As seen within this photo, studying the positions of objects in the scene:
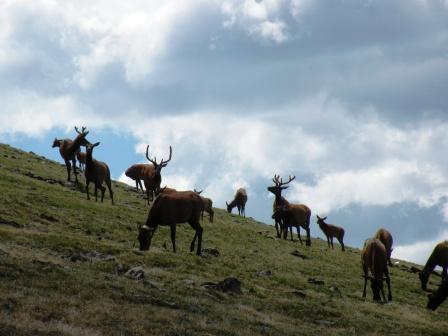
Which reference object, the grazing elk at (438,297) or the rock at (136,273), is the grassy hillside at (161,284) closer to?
the rock at (136,273)

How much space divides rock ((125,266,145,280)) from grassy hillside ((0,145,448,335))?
0.15ft

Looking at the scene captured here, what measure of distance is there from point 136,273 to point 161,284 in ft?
2.80

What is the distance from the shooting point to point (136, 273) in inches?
668

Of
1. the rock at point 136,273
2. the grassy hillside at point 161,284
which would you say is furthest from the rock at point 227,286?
the rock at point 136,273

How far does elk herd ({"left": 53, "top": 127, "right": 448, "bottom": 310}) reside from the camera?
2277 centimetres

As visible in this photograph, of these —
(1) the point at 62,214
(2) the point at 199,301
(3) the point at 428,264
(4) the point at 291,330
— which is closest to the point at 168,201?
(1) the point at 62,214

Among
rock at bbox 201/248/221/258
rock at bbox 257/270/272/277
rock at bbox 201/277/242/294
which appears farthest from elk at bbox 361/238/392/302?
rock at bbox 201/277/242/294

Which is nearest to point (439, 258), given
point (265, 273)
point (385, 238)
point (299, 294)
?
point (385, 238)

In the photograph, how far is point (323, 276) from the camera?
26.2 meters

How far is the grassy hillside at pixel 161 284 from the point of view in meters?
12.1

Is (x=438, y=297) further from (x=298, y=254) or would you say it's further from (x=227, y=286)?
(x=298, y=254)

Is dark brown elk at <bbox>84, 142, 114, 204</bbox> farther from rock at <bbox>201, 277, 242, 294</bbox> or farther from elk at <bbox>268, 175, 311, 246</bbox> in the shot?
rock at <bbox>201, 277, 242, 294</bbox>

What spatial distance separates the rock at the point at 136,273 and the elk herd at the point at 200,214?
16.9 feet

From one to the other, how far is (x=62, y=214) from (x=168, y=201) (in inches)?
267
